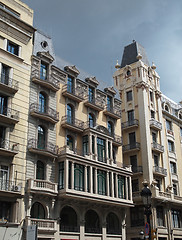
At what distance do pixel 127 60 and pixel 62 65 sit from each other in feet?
55.7

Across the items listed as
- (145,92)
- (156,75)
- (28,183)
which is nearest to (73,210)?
(28,183)

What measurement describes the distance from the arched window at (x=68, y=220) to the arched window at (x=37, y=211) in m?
2.47

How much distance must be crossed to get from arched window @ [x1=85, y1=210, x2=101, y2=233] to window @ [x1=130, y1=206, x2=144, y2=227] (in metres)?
7.54

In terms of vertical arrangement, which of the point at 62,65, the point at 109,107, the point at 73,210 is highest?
the point at 62,65

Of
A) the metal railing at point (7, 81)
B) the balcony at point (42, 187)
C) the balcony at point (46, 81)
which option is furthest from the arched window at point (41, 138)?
the metal railing at point (7, 81)

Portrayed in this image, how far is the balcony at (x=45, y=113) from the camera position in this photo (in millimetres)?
30198

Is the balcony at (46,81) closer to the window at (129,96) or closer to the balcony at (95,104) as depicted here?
the balcony at (95,104)

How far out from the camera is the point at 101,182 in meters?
33.8

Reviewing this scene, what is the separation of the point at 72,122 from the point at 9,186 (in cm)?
1071

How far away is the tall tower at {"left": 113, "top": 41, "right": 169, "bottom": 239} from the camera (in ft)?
132

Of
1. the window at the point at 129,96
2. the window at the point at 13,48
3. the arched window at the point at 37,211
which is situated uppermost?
the window at the point at 129,96

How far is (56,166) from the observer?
31.0 m

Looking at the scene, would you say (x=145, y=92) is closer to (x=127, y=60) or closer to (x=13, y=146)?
(x=127, y=60)

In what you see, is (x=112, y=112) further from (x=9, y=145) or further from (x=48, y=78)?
(x=9, y=145)
